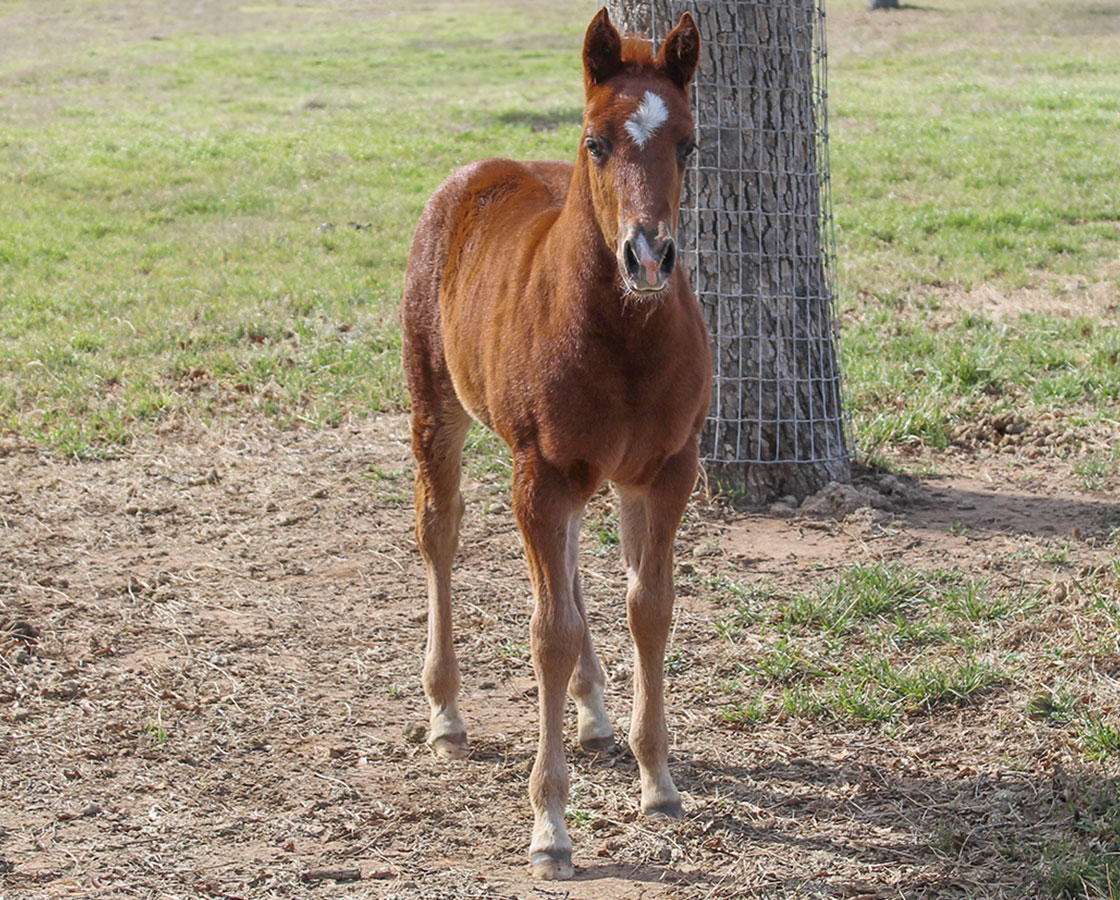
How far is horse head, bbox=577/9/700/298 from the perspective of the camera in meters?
3.13

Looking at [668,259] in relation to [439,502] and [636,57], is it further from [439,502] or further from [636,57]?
[439,502]

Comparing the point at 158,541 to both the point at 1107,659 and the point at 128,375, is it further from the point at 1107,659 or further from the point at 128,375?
the point at 1107,659

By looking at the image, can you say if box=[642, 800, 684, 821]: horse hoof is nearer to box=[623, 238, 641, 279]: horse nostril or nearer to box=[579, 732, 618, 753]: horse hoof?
box=[579, 732, 618, 753]: horse hoof

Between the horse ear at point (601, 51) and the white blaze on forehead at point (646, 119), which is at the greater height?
the horse ear at point (601, 51)

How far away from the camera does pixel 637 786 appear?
4035 millimetres

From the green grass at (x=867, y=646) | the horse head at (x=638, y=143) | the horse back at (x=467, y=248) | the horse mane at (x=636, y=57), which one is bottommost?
the green grass at (x=867, y=646)

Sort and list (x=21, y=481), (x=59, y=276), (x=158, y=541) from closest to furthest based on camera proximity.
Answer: (x=158, y=541)
(x=21, y=481)
(x=59, y=276)

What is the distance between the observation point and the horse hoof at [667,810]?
3.79 m

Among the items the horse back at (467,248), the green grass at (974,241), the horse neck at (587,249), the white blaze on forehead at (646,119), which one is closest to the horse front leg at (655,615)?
the horse neck at (587,249)

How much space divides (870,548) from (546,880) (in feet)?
8.78

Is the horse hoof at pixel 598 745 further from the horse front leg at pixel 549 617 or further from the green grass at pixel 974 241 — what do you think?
the green grass at pixel 974 241

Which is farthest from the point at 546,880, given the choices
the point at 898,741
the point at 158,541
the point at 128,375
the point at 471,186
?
the point at 128,375

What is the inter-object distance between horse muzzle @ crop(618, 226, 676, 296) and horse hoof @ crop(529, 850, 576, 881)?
1620 mm

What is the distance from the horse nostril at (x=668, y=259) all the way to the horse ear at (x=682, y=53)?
67 centimetres
